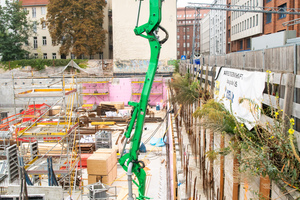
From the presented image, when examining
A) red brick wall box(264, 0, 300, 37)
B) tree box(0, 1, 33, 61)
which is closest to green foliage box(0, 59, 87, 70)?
tree box(0, 1, 33, 61)

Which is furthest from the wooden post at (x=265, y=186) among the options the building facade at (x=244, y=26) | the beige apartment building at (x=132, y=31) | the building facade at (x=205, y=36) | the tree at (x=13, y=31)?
the building facade at (x=205, y=36)

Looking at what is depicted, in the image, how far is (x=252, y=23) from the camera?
34.8 meters

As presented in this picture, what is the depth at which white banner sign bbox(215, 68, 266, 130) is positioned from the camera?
4.85 meters

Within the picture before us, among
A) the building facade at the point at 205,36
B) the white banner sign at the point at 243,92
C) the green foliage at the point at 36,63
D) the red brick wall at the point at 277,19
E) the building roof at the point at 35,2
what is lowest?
the white banner sign at the point at 243,92

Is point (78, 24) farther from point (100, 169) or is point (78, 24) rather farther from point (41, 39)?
point (100, 169)

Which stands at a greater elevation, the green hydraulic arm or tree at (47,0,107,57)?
tree at (47,0,107,57)

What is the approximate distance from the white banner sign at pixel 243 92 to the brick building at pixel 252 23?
19424mm

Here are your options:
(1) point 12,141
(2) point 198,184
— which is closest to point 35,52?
(1) point 12,141

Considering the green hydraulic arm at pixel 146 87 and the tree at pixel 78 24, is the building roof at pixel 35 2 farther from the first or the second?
the green hydraulic arm at pixel 146 87

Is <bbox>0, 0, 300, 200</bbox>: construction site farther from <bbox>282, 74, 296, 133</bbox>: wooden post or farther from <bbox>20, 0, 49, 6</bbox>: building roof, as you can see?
<bbox>20, 0, 49, 6</bbox>: building roof

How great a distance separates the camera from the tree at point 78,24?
4056 cm

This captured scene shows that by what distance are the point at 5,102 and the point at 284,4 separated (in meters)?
29.8

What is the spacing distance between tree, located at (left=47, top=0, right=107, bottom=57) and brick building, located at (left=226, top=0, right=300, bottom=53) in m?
19.1

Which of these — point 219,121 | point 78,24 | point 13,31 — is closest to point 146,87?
point 219,121
